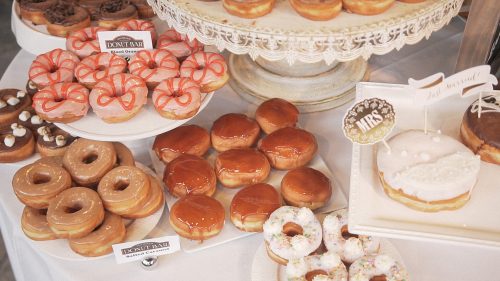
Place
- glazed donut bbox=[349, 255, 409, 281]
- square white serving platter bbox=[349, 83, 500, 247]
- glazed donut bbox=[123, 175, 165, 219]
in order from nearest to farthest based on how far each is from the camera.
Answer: square white serving platter bbox=[349, 83, 500, 247], glazed donut bbox=[349, 255, 409, 281], glazed donut bbox=[123, 175, 165, 219]

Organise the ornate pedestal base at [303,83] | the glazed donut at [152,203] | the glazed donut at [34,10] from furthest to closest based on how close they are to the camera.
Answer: the glazed donut at [34,10]
the ornate pedestal base at [303,83]
the glazed donut at [152,203]

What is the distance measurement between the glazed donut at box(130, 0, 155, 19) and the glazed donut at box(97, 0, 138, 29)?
4 cm

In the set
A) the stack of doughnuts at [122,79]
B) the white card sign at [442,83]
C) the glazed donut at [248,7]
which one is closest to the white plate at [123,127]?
the stack of doughnuts at [122,79]

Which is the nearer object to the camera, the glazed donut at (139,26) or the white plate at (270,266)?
the white plate at (270,266)

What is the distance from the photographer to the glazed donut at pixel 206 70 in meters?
1.51

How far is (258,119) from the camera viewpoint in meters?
1.63

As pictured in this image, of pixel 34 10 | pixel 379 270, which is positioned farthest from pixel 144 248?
pixel 34 10

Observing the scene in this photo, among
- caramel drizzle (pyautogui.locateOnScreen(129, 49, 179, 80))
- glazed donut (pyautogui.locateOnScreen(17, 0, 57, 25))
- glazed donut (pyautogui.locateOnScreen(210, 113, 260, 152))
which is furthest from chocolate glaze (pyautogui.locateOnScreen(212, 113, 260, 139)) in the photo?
glazed donut (pyautogui.locateOnScreen(17, 0, 57, 25))

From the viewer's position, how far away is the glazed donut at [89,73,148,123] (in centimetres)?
139

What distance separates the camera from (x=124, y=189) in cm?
138

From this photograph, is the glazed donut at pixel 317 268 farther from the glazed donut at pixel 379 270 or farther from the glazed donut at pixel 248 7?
the glazed donut at pixel 248 7

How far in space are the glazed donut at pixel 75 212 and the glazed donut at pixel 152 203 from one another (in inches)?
3.7

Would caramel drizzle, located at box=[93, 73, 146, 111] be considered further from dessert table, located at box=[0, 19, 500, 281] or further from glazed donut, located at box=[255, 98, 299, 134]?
glazed donut, located at box=[255, 98, 299, 134]

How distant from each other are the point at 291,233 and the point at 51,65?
88 cm
